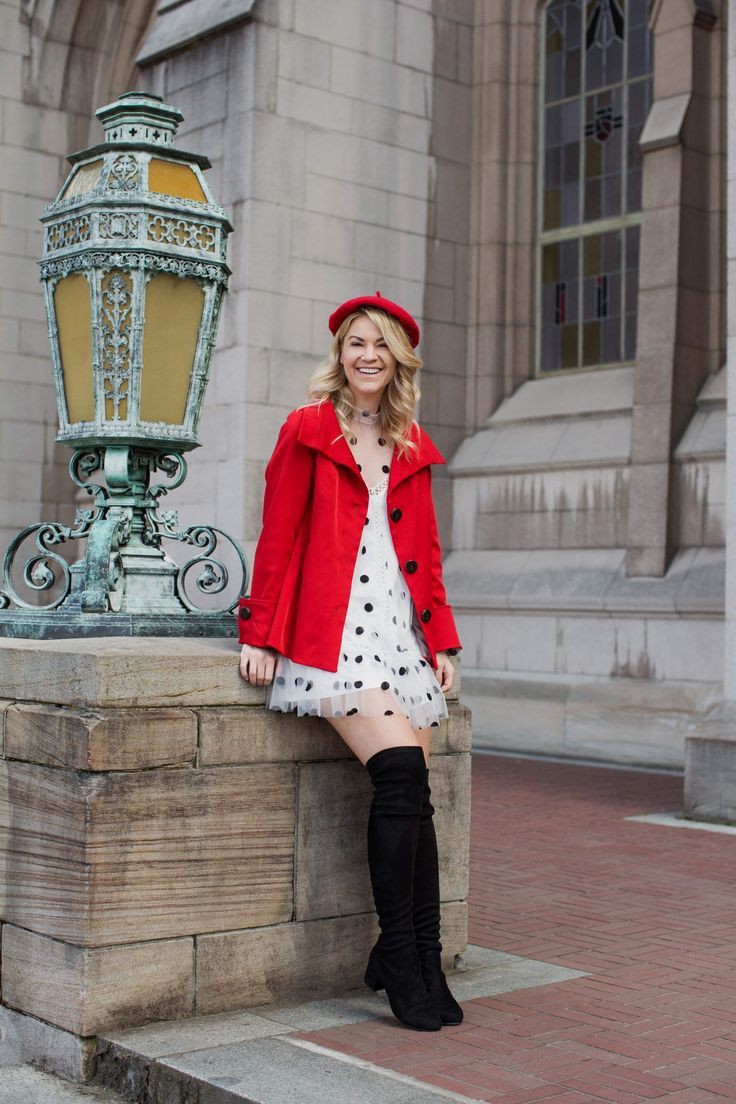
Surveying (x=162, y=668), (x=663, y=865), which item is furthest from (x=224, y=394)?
(x=162, y=668)

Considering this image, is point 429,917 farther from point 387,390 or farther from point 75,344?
point 75,344

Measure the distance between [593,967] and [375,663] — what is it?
1473 mm

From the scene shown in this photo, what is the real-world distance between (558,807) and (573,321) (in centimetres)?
559

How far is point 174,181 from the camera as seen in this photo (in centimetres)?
469

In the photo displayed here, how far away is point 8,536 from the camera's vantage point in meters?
14.3

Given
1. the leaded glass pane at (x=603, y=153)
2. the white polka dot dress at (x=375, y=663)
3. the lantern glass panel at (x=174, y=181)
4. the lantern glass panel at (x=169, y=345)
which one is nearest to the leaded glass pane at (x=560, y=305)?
the leaded glass pane at (x=603, y=153)

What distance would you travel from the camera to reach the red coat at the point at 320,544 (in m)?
4.20

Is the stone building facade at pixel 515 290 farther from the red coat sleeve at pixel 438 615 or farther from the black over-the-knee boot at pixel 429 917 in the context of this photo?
the black over-the-knee boot at pixel 429 917

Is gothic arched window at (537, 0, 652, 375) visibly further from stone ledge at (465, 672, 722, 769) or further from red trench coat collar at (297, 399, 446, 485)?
red trench coat collar at (297, 399, 446, 485)

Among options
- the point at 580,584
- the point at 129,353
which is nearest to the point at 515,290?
the point at 580,584

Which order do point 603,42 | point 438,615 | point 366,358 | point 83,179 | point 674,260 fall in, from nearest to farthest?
1. point 366,358
2. point 438,615
3. point 83,179
4. point 674,260
5. point 603,42

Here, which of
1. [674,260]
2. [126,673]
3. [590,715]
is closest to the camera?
[126,673]

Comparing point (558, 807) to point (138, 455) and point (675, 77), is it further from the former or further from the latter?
point (675, 77)

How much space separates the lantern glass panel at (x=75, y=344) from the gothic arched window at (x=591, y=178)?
329 inches
